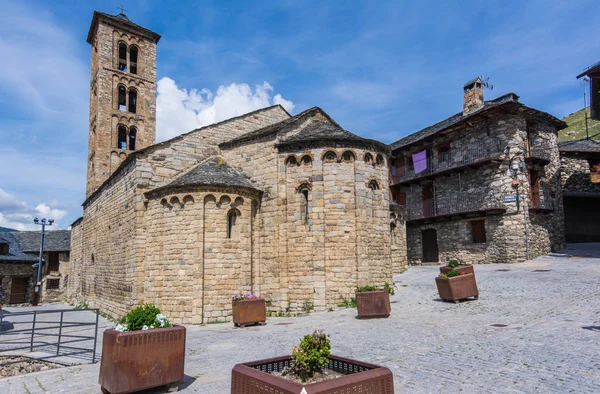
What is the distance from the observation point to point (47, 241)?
39.6 m

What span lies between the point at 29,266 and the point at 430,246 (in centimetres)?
3255

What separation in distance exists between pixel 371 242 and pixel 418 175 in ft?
48.7

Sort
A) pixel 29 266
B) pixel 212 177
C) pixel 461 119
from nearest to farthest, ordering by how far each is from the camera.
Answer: pixel 212 177, pixel 461 119, pixel 29 266

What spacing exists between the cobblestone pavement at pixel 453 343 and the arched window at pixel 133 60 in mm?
21190

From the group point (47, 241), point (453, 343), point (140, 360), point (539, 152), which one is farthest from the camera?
point (47, 241)

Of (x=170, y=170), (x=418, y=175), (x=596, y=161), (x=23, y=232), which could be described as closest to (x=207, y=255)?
(x=170, y=170)

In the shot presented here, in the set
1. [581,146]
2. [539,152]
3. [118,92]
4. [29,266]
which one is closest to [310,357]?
[539,152]

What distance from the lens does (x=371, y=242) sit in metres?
15.4

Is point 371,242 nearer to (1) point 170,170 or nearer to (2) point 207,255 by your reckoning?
(2) point 207,255

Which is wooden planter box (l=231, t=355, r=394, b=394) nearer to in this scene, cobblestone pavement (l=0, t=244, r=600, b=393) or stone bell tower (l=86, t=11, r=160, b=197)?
cobblestone pavement (l=0, t=244, r=600, b=393)

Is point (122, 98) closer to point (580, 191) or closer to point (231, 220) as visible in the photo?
point (231, 220)

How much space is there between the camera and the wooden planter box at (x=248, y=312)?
12.5 meters

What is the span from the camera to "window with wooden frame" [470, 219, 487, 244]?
77.2ft

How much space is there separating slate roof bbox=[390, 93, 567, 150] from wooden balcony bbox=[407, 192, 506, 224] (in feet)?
14.3
